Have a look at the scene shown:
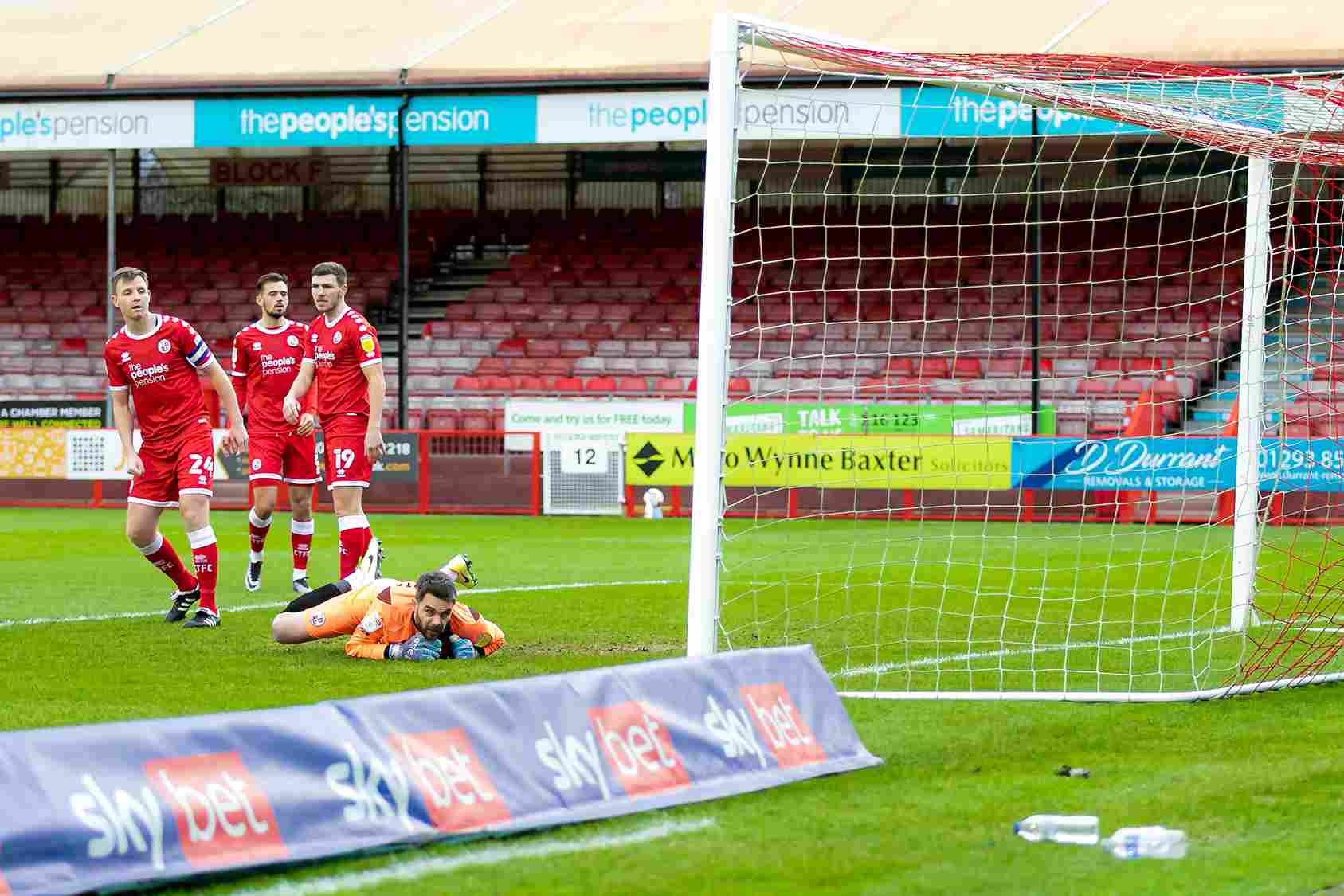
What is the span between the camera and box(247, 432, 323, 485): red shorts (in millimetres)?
10422

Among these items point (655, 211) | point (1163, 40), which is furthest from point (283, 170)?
point (1163, 40)

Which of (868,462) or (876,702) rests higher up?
(868,462)

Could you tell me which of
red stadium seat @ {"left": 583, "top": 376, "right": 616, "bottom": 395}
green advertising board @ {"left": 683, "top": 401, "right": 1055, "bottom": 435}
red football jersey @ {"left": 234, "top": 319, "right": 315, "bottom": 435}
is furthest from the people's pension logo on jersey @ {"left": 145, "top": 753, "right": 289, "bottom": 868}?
red stadium seat @ {"left": 583, "top": 376, "right": 616, "bottom": 395}

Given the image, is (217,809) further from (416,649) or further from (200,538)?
(200,538)

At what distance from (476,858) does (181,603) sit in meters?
5.46

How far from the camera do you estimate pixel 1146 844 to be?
4.07 metres

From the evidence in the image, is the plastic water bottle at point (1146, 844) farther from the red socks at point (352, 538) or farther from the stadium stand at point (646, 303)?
the stadium stand at point (646, 303)

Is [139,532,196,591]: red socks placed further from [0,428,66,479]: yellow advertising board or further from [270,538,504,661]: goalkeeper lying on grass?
[0,428,66,479]: yellow advertising board

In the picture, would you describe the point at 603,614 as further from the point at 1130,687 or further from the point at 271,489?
the point at 1130,687

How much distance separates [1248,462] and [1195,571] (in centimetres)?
415

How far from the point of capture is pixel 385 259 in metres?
29.5

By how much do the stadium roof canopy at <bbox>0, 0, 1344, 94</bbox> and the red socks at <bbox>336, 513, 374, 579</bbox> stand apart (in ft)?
43.3

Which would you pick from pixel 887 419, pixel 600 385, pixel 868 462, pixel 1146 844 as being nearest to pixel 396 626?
pixel 1146 844

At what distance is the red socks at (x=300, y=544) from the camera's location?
1061 cm
